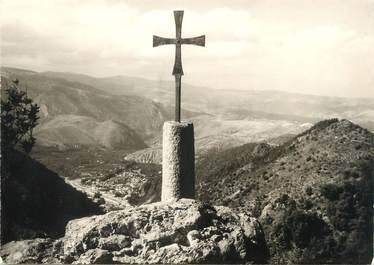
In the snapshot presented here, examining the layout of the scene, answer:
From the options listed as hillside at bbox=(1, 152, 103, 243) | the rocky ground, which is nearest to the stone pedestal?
the rocky ground

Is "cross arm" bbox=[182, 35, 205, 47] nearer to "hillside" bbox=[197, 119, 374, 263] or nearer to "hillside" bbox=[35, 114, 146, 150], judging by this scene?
"hillside" bbox=[197, 119, 374, 263]

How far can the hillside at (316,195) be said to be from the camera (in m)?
24.2

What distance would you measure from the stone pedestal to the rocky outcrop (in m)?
1.38

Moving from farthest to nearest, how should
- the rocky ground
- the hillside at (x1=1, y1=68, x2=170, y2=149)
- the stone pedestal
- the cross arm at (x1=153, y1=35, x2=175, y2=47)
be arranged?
the hillside at (x1=1, y1=68, x2=170, y2=149)
the cross arm at (x1=153, y1=35, x2=175, y2=47)
the stone pedestal
the rocky ground

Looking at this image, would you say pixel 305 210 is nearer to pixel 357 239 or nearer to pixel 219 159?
pixel 357 239

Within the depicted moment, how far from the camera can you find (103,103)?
6191 inches

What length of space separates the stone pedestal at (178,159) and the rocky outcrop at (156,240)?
138 cm

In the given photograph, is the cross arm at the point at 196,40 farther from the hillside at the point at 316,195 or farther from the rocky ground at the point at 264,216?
the hillside at the point at 316,195

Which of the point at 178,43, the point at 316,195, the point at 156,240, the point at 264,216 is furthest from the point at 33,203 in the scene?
the point at 316,195

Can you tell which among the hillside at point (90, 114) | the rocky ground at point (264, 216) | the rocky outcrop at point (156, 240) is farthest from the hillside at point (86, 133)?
the rocky outcrop at point (156, 240)

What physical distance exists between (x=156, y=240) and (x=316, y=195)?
1180 centimetres

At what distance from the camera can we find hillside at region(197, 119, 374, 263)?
79.3ft

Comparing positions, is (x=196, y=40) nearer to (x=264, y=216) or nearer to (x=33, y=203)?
(x=264, y=216)

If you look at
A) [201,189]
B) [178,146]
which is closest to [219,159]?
[201,189]
